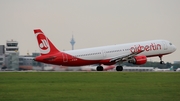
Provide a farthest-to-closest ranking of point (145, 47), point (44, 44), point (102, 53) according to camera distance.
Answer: point (145, 47)
point (102, 53)
point (44, 44)

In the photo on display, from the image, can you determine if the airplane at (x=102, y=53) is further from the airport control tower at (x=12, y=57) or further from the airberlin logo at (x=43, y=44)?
the airport control tower at (x=12, y=57)

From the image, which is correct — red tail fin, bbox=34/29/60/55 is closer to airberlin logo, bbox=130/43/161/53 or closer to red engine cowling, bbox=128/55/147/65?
red engine cowling, bbox=128/55/147/65

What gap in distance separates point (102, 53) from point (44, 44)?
883cm

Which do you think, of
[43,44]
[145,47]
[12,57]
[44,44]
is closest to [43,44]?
[43,44]

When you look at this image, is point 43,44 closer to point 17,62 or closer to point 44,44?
point 44,44

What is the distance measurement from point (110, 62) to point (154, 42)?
761 centimetres

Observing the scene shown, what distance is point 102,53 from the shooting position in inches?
2862

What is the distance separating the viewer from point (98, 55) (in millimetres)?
72375

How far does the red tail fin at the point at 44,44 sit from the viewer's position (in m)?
68.8

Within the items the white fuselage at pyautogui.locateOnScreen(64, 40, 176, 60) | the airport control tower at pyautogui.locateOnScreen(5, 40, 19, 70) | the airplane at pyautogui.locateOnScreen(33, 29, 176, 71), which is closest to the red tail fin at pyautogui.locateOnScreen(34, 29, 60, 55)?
the airplane at pyautogui.locateOnScreen(33, 29, 176, 71)

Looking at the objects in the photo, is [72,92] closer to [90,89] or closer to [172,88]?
[90,89]

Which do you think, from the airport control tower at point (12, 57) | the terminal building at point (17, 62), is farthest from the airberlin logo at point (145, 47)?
the airport control tower at point (12, 57)

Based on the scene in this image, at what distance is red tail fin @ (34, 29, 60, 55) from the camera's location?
226 ft

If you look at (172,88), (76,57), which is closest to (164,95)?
(172,88)
